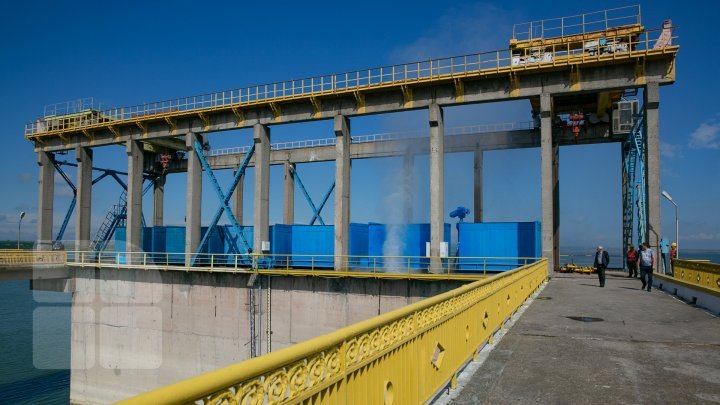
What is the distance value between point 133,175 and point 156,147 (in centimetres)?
816

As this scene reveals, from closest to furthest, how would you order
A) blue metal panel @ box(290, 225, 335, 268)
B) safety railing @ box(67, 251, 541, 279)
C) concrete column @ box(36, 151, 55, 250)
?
1. safety railing @ box(67, 251, 541, 279)
2. blue metal panel @ box(290, 225, 335, 268)
3. concrete column @ box(36, 151, 55, 250)

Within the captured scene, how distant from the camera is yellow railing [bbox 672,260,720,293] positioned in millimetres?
13812

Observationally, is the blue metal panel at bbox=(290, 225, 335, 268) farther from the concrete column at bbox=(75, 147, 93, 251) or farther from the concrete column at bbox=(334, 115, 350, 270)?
the concrete column at bbox=(75, 147, 93, 251)

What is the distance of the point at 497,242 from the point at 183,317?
1914 cm

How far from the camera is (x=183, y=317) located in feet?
91.8

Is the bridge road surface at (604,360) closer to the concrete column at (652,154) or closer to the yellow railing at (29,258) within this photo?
the concrete column at (652,154)

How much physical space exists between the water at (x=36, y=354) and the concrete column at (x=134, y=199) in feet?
29.9

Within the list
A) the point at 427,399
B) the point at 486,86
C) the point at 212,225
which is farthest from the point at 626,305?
the point at 212,225

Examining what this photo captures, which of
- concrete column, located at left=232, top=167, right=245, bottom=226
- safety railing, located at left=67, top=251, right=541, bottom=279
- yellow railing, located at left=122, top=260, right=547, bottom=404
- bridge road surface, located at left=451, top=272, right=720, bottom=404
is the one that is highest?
concrete column, located at left=232, top=167, right=245, bottom=226

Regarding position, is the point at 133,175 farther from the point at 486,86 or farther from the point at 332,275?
the point at 486,86

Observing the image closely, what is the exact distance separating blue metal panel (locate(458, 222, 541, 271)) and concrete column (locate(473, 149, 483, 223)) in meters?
8.42

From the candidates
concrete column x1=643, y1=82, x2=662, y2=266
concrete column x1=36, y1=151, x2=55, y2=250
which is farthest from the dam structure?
concrete column x1=36, y1=151, x2=55, y2=250

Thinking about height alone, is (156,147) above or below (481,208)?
above

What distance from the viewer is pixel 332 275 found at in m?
24.3
